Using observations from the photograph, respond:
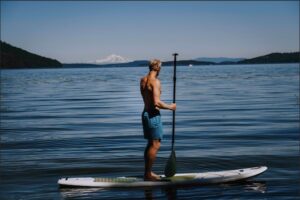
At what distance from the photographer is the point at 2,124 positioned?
20.3 meters

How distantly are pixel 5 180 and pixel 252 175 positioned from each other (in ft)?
17.3

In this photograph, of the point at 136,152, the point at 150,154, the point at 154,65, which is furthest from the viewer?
the point at 136,152

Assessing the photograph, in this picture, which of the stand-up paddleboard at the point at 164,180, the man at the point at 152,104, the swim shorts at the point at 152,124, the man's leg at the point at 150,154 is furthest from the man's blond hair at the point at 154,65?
the stand-up paddleboard at the point at 164,180

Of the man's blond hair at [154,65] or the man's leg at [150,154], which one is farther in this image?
the man's leg at [150,154]

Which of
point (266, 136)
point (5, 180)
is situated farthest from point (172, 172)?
point (266, 136)

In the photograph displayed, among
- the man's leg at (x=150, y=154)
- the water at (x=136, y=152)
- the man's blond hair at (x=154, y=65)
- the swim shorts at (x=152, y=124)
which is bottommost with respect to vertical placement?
the water at (x=136, y=152)

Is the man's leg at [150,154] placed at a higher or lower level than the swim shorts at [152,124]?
lower

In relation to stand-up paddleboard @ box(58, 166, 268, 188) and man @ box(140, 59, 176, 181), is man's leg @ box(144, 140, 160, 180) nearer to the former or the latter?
man @ box(140, 59, 176, 181)

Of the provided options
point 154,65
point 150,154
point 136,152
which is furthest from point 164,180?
point 136,152

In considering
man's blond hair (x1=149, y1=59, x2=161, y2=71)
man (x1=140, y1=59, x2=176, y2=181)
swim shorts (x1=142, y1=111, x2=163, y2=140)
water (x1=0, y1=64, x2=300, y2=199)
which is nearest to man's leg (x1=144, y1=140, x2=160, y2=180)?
man (x1=140, y1=59, x2=176, y2=181)

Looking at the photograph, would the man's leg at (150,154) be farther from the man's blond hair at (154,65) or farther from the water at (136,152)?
the man's blond hair at (154,65)

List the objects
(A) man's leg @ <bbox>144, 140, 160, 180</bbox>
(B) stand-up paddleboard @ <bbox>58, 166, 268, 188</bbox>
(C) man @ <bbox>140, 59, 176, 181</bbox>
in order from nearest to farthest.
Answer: (C) man @ <bbox>140, 59, 176, 181</bbox> < (A) man's leg @ <bbox>144, 140, 160, 180</bbox> < (B) stand-up paddleboard @ <bbox>58, 166, 268, 188</bbox>

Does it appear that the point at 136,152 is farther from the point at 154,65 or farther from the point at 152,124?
the point at 154,65

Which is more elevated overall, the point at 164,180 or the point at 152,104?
the point at 152,104
